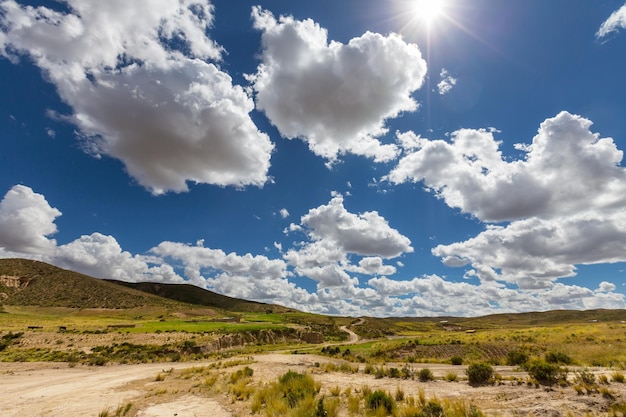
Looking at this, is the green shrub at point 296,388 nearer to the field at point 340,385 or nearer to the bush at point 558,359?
the field at point 340,385

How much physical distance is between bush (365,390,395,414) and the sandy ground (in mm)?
2825

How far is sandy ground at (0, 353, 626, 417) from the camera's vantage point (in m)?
13.7

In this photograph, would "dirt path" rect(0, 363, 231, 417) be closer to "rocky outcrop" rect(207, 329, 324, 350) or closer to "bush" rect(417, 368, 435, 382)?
"bush" rect(417, 368, 435, 382)

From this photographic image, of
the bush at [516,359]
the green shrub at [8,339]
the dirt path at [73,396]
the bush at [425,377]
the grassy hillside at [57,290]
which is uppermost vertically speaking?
the grassy hillside at [57,290]

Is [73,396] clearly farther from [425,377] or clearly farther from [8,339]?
[8,339]

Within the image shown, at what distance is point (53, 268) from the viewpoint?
15500 cm

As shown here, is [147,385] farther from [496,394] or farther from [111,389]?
[496,394]

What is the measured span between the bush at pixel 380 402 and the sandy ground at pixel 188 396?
2.83 metres

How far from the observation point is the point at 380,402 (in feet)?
45.5

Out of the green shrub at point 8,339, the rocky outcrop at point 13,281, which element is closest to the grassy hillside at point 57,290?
the rocky outcrop at point 13,281

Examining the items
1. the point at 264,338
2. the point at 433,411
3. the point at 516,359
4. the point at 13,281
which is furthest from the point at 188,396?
the point at 13,281

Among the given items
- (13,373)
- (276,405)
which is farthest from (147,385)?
(13,373)

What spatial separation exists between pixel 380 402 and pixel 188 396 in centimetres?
1186

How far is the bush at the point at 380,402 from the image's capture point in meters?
13.5
